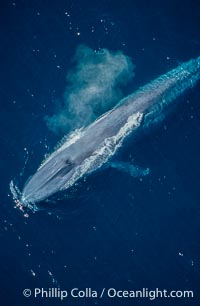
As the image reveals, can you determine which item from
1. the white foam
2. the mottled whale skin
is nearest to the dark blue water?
the white foam

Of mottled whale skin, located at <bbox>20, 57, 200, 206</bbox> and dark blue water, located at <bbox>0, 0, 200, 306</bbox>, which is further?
dark blue water, located at <bbox>0, 0, 200, 306</bbox>

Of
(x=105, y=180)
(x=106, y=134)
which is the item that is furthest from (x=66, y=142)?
(x=105, y=180)

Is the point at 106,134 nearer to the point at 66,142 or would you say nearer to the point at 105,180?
the point at 66,142

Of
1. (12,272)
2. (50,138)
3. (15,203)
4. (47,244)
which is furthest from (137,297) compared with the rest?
(50,138)

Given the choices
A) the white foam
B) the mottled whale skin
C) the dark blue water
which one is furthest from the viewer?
the dark blue water

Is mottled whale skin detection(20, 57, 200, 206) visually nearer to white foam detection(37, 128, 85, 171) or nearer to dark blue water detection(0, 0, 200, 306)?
white foam detection(37, 128, 85, 171)

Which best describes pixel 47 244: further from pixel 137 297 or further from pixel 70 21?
pixel 70 21

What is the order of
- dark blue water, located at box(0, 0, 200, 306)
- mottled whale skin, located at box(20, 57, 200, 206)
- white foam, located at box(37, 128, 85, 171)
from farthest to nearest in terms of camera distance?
dark blue water, located at box(0, 0, 200, 306), white foam, located at box(37, 128, 85, 171), mottled whale skin, located at box(20, 57, 200, 206)

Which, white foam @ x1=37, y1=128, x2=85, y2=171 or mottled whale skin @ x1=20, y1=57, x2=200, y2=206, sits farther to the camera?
white foam @ x1=37, y1=128, x2=85, y2=171
